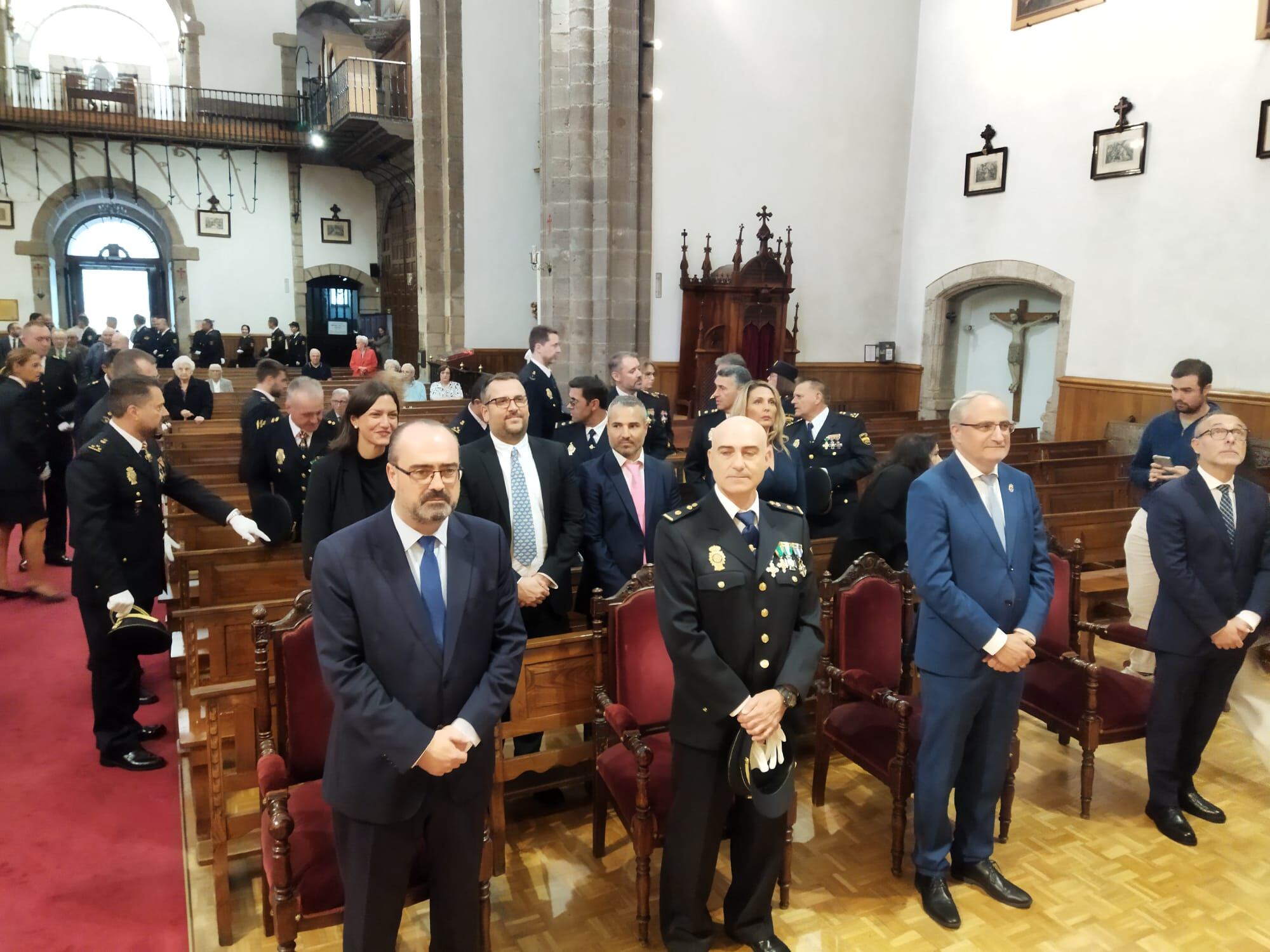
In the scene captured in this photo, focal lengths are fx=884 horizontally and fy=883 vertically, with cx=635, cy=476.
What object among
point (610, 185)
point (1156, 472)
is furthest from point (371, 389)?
point (610, 185)

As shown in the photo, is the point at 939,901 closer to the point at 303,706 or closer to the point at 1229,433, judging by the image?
the point at 1229,433

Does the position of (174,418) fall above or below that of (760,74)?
below

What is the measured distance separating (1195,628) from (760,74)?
878 cm

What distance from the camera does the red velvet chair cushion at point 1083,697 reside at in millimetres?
3258

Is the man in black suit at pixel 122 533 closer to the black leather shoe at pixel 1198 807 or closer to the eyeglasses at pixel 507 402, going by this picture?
the eyeglasses at pixel 507 402

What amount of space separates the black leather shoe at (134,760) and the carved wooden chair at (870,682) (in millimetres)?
2597

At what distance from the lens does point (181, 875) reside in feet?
9.39

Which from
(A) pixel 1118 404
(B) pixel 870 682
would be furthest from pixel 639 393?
(A) pixel 1118 404

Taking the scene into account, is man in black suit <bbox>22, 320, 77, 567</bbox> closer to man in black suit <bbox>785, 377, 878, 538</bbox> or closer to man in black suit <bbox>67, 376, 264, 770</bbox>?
man in black suit <bbox>67, 376, 264, 770</bbox>

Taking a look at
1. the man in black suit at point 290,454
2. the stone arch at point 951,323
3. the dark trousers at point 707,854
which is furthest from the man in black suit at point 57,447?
the stone arch at point 951,323

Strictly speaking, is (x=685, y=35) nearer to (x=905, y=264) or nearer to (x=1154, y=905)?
(x=905, y=264)

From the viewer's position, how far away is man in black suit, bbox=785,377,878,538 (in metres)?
4.36

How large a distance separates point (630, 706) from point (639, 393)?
293cm

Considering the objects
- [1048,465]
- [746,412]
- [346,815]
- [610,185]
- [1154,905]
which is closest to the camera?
[346,815]
